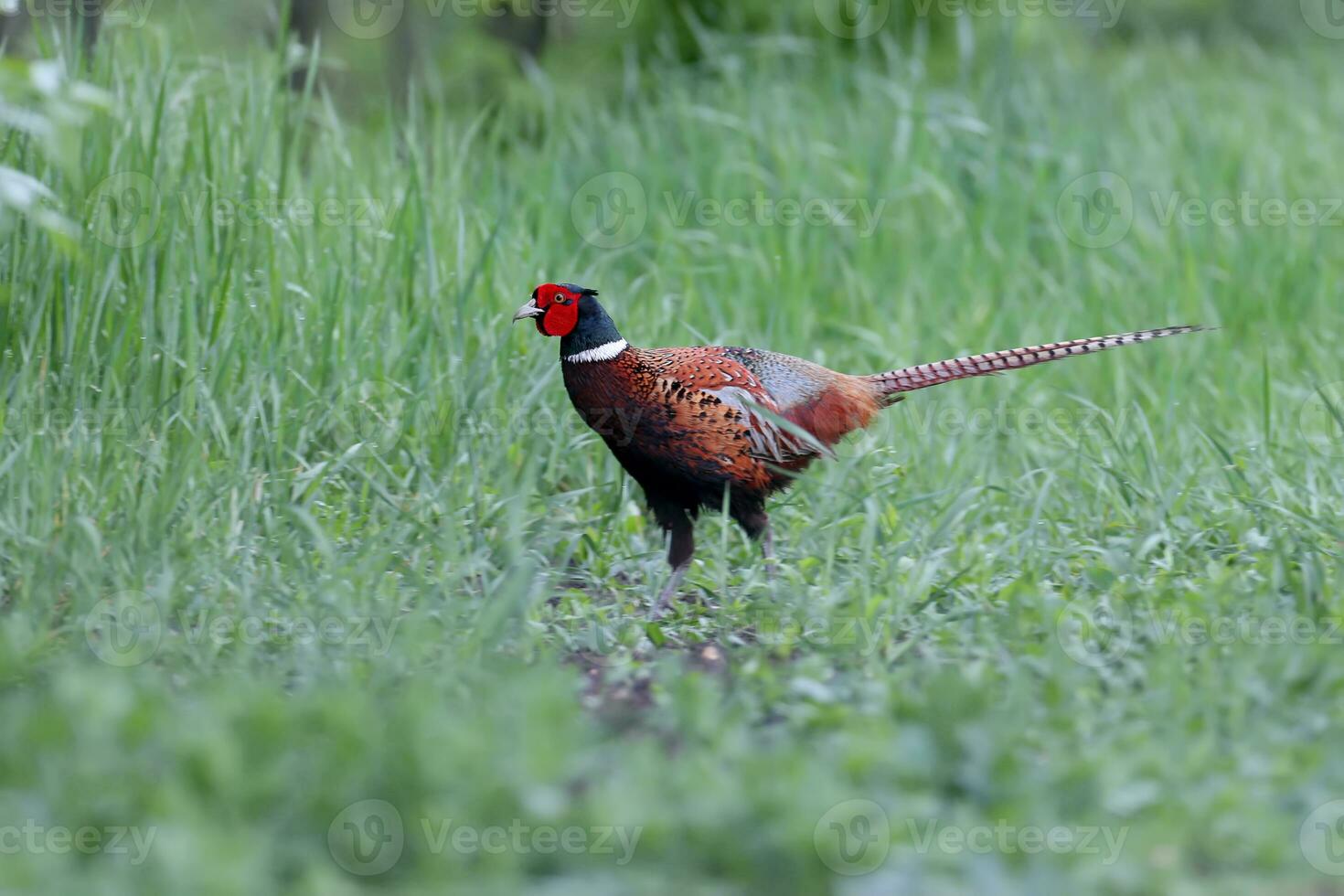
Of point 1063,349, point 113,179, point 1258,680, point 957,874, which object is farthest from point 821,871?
point 113,179

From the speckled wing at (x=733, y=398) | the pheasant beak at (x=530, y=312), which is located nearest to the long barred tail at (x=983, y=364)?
the speckled wing at (x=733, y=398)

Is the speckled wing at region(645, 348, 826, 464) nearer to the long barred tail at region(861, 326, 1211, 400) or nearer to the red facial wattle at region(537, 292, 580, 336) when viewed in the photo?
the red facial wattle at region(537, 292, 580, 336)

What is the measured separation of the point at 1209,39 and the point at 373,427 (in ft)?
41.8

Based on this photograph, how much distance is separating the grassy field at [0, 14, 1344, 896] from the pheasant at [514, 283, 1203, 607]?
26 centimetres

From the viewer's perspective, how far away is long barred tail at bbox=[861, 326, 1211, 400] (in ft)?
16.7

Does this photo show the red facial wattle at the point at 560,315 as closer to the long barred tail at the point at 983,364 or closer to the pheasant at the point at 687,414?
the pheasant at the point at 687,414

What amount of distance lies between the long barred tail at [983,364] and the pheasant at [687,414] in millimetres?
260

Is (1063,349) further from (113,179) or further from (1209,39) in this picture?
(1209,39)

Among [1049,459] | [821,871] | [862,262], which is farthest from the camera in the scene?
[862,262]

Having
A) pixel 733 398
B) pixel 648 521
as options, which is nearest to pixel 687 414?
pixel 733 398

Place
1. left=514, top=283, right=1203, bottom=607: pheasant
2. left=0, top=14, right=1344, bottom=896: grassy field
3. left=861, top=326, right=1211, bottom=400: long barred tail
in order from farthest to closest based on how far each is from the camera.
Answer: left=861, top=326, right=1211, bottom=400: long barred tail → left=514, top=283, right=1203, bottom=607: pheasant → left=0, top=14, right=1344, bottom=896: grassy field

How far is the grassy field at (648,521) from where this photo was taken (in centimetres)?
282

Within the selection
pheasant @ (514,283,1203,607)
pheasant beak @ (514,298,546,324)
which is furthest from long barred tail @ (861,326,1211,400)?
pheasant beak @ (514,298,546,324)

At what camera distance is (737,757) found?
9.87ft
